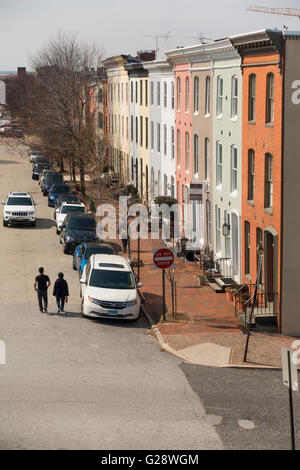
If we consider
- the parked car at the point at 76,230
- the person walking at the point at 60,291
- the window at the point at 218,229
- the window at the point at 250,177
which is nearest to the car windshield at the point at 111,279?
the person walking at the point at 60,291

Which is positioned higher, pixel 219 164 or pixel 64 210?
pixel 219 164

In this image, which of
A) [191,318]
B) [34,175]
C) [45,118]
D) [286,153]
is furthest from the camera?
[34,175]

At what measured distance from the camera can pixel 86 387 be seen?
18.7 meters

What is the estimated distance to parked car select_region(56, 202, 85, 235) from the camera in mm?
42812

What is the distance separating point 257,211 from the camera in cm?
2762

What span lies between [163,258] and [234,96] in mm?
9425

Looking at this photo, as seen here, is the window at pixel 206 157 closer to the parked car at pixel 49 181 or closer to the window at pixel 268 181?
the window at pixel 268 181

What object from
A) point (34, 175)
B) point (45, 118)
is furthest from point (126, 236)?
point (34, 175)

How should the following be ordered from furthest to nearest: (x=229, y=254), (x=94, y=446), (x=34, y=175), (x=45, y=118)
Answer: (x=34, y=175) < (x=45, y=118) < (x=229, y=254) < (x=94, y=446)

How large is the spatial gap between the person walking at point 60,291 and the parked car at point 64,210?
16.3m

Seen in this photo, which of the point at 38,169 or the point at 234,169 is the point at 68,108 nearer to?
the point at 38,169

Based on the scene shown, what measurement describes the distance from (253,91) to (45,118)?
126 feet

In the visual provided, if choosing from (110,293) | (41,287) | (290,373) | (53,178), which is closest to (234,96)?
(110,293)

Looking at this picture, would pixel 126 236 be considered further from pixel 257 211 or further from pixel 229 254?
pixel 257 211
